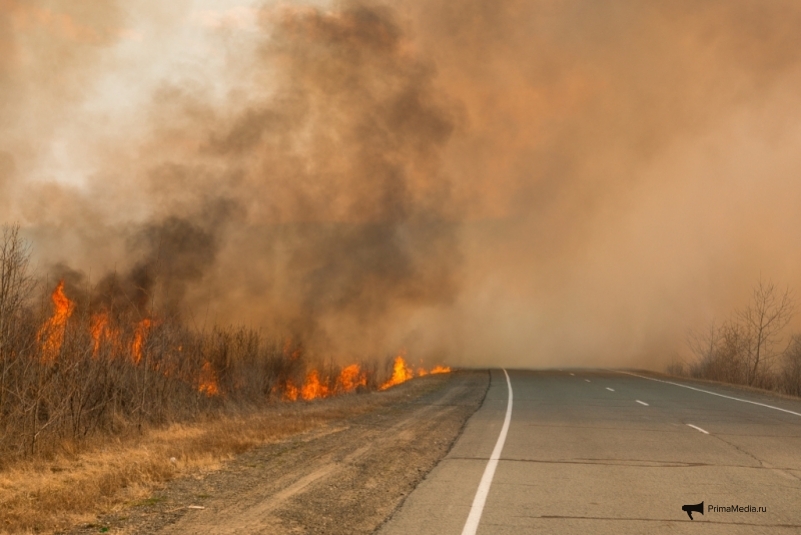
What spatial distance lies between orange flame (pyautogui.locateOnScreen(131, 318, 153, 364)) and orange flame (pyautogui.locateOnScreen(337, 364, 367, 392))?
15479 mm

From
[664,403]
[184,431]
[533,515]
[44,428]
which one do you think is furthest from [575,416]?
[44,428]

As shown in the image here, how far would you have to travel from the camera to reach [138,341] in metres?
14.9

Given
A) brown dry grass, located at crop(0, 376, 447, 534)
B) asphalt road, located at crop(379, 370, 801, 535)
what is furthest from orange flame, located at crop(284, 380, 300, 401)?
asphalt road, located at crop(379, 370, 801, 535)

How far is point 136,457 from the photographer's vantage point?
35.1ft

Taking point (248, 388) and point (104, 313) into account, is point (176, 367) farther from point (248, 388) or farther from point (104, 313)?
point (248, 388)

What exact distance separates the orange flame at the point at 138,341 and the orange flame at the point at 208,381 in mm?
2687

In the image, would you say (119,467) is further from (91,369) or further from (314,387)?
(314,387)

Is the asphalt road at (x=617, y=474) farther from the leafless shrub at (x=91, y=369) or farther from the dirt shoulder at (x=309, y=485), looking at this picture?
the leafless shrub at (x=91, y=369)

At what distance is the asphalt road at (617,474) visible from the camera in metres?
7.05

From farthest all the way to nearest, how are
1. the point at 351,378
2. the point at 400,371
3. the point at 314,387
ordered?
the point at 400,371 → the point at 351,378 → the point at 314,387

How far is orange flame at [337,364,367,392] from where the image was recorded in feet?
102

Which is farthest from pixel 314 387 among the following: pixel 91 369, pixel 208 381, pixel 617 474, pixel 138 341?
pixel 617 474

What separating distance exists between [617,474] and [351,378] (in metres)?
23.7

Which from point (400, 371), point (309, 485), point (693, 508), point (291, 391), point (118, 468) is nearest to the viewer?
point (693, 508)
